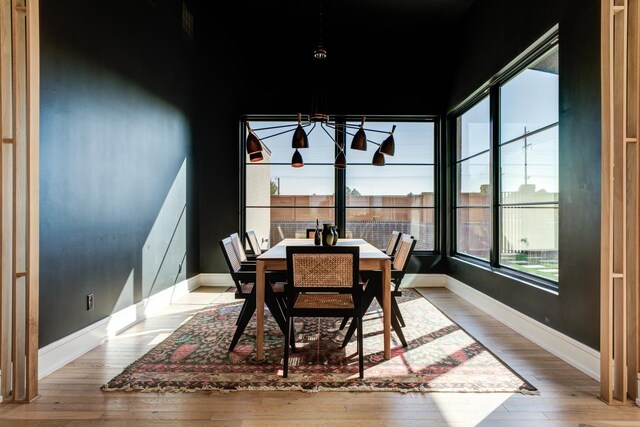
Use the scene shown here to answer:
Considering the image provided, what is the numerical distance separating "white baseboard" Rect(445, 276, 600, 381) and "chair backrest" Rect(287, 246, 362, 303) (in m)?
1.62

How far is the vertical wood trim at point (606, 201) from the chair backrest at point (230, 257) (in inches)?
99.4

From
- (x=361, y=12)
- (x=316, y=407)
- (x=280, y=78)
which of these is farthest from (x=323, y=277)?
(x=361, y=12)

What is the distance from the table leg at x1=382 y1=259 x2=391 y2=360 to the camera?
2889 millimetres

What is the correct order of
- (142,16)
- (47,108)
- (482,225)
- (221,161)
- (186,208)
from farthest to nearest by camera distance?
(221,161) < (186,208) < (482,225) < (142,16) < (47,108)

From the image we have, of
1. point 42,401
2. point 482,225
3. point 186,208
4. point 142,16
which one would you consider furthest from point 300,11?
point 42,401

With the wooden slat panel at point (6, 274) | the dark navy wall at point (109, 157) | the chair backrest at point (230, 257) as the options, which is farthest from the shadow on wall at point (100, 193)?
the chair backrest at point (230, 257)

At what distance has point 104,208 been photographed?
11.0 ft

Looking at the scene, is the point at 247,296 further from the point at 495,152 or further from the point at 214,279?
the point at 495,152

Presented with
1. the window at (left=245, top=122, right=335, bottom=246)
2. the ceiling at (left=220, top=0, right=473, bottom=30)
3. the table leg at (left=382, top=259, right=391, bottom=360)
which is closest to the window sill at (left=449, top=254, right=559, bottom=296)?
the table leg at (left=382, top=259, right=391, bottom=360)

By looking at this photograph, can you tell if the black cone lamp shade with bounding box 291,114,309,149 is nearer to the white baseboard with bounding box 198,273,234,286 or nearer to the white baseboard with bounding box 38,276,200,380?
the white baseboard with bounding box 38,276,200,380

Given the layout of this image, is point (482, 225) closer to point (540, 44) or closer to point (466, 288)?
point (466, 288)

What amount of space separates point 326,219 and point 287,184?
80 cm

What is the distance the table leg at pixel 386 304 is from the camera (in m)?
2.89

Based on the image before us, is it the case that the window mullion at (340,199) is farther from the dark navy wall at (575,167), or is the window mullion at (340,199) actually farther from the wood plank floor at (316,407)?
the wood plank floor at (316,407)
